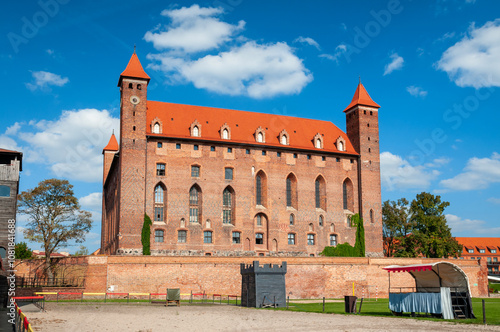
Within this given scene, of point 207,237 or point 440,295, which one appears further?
point 207,237

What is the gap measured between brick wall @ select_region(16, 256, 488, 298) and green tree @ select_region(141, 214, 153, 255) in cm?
626

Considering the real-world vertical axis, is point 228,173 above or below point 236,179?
above

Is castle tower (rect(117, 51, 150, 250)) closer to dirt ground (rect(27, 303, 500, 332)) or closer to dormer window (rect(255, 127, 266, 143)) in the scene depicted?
dormer window (rect(255, 127, 266, 143))

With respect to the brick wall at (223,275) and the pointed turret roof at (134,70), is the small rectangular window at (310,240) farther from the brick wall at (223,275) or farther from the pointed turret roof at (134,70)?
the pointed turret roof at (134,70)

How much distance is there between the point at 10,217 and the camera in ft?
106

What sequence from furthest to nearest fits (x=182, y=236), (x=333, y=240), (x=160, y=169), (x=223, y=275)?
(x=333, y=240) < (x=160, y=169) < (x=182, y=236) < (x=223, y=275)

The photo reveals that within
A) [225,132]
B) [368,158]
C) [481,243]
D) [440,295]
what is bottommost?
[440,295]

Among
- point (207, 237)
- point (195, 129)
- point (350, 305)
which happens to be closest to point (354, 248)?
point (207, 237)

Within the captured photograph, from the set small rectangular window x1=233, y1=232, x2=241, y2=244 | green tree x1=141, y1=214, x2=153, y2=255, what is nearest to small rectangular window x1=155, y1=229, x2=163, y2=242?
green tree x1=141, y1=214, x2=153, y2=255

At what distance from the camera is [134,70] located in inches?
1873

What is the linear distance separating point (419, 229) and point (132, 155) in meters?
34.7

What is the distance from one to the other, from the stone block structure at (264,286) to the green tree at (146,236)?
675 inches

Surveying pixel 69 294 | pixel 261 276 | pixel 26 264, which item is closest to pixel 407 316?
pixel 261 276

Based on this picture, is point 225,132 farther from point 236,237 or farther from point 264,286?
point 264,286
